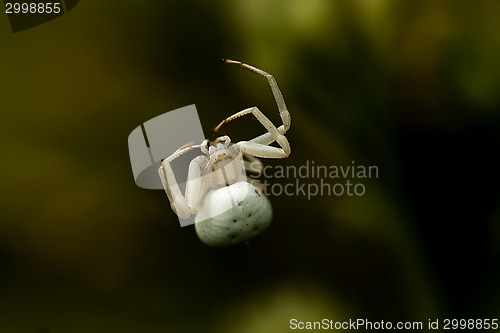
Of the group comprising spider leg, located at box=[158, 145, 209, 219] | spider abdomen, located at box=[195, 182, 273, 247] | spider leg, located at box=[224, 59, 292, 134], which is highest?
spider leg, located at box=[224, 59, 292, 134]

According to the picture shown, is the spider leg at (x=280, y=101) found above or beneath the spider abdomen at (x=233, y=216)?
above

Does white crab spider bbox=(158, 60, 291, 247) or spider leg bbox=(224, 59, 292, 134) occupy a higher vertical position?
spider leg bbox=(224, 59, 292, 134)

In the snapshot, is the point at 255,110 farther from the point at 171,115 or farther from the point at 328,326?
the point at 328,326

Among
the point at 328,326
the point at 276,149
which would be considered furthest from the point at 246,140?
the point at 328,326

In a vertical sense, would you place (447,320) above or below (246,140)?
below

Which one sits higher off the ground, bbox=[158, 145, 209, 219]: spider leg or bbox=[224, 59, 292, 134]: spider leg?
bbox=[224, 59, 292, 134]: spider leg

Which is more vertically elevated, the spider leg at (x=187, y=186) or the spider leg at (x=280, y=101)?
the spider leg at (x=280, y=101)

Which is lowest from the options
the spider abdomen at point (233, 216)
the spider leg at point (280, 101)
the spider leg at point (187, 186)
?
the spider abdomen at point (233, 216)
